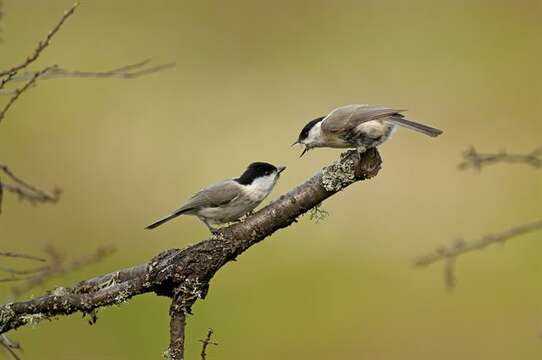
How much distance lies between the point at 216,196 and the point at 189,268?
68 cm

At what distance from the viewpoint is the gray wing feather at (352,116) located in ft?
9.48

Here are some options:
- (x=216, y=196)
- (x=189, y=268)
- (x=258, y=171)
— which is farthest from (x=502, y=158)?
(x=216, y=196)

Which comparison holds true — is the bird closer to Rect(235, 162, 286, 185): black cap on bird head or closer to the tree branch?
Rect(235, 162, 286, 185): black cap on bird head

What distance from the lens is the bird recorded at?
2869 millimetres

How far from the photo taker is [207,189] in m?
3.18

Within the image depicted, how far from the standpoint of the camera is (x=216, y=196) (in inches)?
121

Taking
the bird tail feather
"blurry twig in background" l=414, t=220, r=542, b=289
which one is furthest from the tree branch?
the bird tail feather

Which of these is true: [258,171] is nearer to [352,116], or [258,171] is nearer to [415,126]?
[352,116]

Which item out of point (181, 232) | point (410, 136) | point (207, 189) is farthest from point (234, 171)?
point (207, 189)

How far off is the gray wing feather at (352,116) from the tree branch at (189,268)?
1.34 ft

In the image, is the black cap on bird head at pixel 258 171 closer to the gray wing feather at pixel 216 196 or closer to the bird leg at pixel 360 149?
the gray wing feather at pixel 216 196

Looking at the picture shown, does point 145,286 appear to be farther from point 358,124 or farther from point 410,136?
point 410,136

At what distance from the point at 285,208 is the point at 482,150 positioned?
26.0 ft

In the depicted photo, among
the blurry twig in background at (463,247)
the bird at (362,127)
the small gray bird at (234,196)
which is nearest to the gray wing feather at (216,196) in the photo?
the small gray bird at (234,196)
